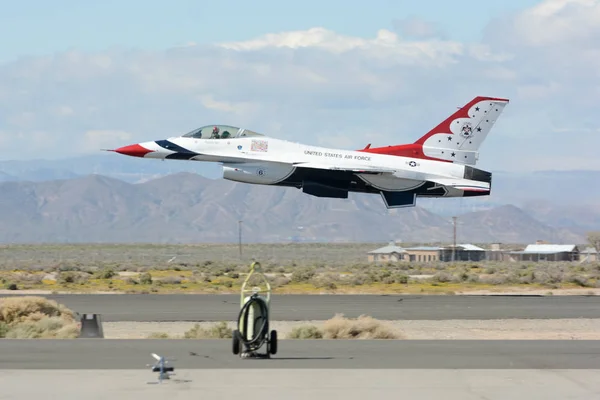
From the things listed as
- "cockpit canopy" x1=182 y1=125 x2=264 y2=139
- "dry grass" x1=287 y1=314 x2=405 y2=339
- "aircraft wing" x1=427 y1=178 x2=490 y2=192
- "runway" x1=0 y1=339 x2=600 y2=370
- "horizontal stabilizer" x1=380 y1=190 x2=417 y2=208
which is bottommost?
"runway" x1=0 y1=339 x2=600 y2=370

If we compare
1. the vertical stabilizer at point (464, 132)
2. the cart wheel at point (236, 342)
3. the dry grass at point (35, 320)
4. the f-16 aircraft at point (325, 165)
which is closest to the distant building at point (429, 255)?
the vertical stabilizer at point (464, 132)

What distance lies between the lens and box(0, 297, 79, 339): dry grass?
2480 centimetres

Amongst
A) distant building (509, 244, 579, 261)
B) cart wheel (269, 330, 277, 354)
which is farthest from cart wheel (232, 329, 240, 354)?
distant building (509, 244, 579, 261)

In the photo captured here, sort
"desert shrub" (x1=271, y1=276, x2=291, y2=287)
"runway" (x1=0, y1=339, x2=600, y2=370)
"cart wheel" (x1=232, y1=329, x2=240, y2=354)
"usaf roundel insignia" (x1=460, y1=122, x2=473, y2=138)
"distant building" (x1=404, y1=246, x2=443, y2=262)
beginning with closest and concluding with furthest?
"runway" (x1=0, y1=339, x2=600, y2=370)
"cart wheel" (x1=232, y1=329, x2=240, y2=354)
"usaf roundel insignia" (x1=460, y1=122, x2=473, y2=138)
"desert shrub" (x1=271, y1=276, x2=291, y2=287)
"distant building" (x1=404, y1=246, x2=443, y2=262)

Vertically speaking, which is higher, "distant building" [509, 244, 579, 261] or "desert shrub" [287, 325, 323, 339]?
"distant building" [509, 244, 579, 261]

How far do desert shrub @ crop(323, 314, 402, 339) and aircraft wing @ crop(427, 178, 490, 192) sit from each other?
1172 centimetres

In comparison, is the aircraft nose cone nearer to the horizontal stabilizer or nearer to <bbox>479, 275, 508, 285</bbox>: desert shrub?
the horizontal stabilizer

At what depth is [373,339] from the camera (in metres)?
24.1

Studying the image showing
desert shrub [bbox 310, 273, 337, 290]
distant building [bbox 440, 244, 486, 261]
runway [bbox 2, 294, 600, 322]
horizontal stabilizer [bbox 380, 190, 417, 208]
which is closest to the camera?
runway [bbox 2, 294, 600, 322]

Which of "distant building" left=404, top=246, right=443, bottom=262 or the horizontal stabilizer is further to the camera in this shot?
"distant building" left=404, top=246, right=443, bottom=262

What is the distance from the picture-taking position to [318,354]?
2041 cm

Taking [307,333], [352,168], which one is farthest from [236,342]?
[352,168]
